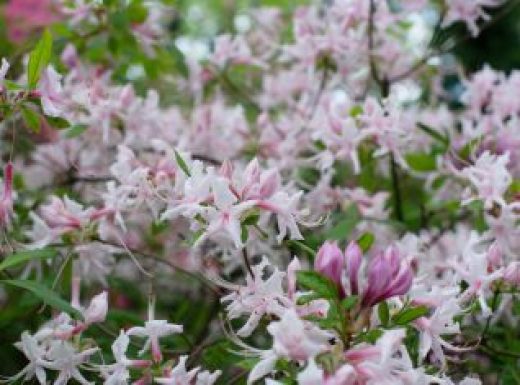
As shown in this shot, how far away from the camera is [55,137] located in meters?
2.04

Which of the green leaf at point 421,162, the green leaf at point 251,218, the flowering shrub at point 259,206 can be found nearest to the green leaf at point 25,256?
the flowering shrub at point 259,206

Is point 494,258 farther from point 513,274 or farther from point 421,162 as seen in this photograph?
point 421,162

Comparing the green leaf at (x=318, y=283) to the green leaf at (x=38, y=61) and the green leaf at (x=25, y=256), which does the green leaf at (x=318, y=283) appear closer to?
the green leaf at (x=25, y=256)

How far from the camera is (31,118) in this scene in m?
1.26

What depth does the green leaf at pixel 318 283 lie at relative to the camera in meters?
0.94

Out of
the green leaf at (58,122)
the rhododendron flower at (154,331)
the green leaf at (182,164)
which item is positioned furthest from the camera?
the green leaf at (58,122)

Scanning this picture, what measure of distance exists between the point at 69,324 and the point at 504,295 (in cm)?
72

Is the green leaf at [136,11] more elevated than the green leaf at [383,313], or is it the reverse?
the green leaf at [136,11]

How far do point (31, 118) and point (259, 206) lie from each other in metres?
0.42

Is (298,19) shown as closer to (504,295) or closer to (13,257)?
(504,295)

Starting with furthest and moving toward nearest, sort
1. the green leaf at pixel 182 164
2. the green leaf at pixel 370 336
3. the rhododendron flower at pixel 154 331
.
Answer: the green leaf at pixel 182 164
the rhododendron flower at pixel 154 331
the green leaf at pixel 370 336

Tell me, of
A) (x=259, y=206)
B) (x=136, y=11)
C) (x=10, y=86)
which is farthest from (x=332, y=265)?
(x=136, y=11)

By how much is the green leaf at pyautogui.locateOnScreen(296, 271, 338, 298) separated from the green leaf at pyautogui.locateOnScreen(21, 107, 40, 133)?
1.86ft

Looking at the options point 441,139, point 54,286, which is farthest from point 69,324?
point 441,139
